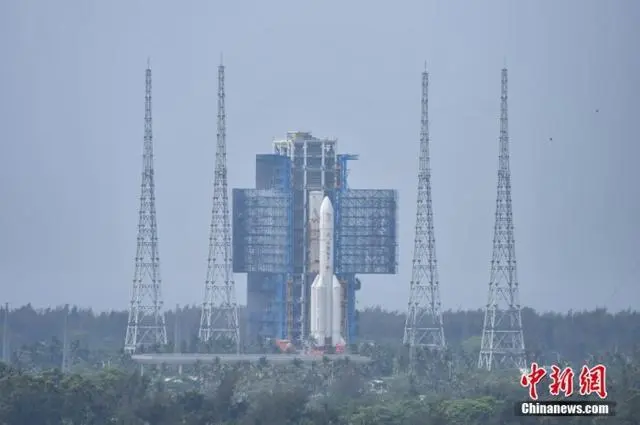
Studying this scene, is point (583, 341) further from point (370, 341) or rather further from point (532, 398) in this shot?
point (532, 398)

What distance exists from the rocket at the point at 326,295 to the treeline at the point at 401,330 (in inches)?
339

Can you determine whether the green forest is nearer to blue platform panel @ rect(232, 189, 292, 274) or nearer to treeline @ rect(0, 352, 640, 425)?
treeline @ rect(0, 352, 640, 425)

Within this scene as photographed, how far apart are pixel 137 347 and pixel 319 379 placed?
17211 millimetres

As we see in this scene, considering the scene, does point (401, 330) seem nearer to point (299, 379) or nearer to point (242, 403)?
point (299, 379)

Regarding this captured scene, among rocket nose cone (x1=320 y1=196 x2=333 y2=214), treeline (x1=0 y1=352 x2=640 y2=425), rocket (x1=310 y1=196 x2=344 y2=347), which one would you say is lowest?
treeline (x1=0 y1=352 x2=640 y2=425)

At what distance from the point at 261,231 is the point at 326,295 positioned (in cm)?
647

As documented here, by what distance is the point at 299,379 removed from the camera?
135m

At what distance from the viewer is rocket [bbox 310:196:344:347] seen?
495ft

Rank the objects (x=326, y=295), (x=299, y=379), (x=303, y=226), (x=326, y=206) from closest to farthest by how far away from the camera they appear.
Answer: (x=299, y=379) → (x=326, y=206) → (x=326, y=295) → (x=303, y=226)

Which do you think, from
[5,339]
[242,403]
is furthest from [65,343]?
[242,403]

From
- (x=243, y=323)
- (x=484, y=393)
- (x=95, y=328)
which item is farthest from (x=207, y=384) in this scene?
(x=95, y=328)

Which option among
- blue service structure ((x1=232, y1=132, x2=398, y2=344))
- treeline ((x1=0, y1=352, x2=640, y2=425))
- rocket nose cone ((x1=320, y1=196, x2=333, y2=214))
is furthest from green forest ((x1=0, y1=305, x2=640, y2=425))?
rocket nose cone ((x1=320, y1=196, x2=333, y2=214))

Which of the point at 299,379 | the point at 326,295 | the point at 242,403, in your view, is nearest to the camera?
the point at 242,403

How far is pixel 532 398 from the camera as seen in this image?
328 ft
